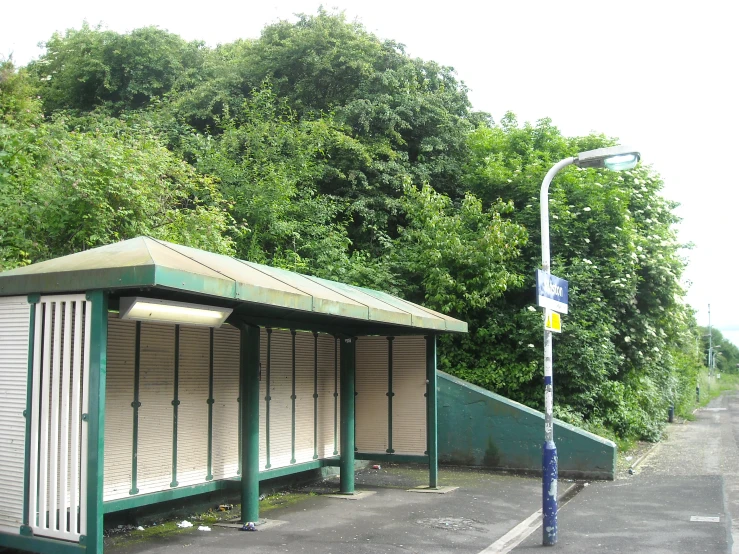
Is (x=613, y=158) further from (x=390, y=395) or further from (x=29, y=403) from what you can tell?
(x=29, y=403)

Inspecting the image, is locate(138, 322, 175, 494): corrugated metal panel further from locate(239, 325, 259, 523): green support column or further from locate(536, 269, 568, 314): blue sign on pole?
locate(536, 269, 568, 314): blue sign on pole

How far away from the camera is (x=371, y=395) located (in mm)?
11703

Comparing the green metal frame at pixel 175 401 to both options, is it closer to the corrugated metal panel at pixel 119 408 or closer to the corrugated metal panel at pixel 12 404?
the corrugated metal panel at pixel 119 408

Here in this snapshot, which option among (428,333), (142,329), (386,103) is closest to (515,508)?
(428,333)

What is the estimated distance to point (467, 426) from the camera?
1310 centimetres

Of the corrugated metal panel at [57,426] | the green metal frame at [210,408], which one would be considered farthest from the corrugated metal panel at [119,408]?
the green metal frame at [210,408]

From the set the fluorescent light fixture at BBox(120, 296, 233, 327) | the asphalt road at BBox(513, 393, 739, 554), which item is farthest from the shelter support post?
the asphalt road at BBox(513, 393, 739, 554)

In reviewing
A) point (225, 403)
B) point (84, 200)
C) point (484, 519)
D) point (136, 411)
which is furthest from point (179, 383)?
point (84, 200)

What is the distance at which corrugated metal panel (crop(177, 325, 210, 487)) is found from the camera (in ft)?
26.6

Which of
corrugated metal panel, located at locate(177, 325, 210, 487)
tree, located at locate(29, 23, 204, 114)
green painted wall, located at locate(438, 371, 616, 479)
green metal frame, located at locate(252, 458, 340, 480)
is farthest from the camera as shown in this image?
tree, located at locate(29, 23, 204, 114)

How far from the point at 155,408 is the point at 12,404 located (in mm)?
1844

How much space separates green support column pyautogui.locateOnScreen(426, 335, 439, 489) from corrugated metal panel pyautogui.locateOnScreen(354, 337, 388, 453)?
74cm

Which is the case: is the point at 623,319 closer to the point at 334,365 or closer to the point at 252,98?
the point at 334,365

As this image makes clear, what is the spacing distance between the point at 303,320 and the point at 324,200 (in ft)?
31.9
